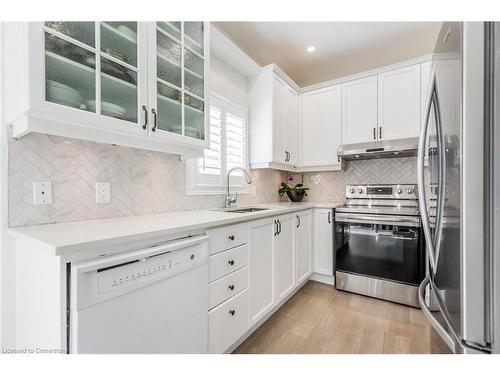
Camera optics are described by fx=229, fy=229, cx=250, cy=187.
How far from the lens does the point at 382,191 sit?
2.72m

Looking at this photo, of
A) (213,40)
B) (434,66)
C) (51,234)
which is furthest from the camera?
(213,40)

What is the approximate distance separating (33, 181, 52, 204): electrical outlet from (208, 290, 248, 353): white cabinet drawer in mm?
1021

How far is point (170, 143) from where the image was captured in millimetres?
1438

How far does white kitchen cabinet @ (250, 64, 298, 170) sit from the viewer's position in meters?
2.52

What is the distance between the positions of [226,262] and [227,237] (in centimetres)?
15

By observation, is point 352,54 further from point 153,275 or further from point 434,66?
point 153,275

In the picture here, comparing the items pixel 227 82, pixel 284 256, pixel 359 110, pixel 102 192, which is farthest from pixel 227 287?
pixel 359 110

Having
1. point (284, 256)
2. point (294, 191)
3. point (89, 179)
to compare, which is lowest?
point (284, 256)

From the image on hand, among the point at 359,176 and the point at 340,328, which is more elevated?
the point at 359,176

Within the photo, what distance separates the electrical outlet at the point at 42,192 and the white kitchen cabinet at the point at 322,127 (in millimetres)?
2653

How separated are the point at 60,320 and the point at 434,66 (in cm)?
182

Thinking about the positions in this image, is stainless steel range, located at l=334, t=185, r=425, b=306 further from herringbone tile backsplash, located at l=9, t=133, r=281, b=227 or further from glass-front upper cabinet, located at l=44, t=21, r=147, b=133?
glass-front upper cabinet, located at l=44, t=21, r=147, b=133

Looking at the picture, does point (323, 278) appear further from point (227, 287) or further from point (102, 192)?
point (102, 192)
